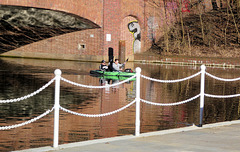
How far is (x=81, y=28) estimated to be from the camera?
159ft

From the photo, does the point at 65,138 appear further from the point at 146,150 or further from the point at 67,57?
the point at 67,57

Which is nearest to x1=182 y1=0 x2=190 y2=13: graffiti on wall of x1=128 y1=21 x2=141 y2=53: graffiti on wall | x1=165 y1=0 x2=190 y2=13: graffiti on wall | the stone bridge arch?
x1=165 y1=0 x2=190 y2=13: graffiti on wall

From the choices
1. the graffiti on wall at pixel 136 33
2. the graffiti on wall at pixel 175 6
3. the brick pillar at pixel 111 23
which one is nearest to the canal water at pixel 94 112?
the brick pillar at pixel 111 23

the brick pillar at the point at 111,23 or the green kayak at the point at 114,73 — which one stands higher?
the brick pillar at the point at 111,23

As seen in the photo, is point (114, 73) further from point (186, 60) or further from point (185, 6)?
point (185, 6)

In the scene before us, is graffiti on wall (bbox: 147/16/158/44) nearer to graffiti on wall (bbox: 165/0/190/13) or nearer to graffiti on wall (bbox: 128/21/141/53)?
graffiti on wall (bbox: 128/21/141/53)

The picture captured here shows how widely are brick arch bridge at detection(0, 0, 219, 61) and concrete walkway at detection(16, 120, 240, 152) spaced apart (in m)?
32.2

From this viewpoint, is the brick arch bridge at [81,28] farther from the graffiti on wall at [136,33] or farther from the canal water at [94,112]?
the canal water at [94,112]

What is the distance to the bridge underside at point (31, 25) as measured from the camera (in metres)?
42.9

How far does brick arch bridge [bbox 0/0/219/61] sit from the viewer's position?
143ft

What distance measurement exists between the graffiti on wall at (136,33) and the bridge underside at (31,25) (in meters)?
5.32

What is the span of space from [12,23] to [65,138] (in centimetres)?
3635

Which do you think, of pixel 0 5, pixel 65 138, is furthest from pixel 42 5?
pixel 65 138

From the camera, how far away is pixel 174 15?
57.2 meters
